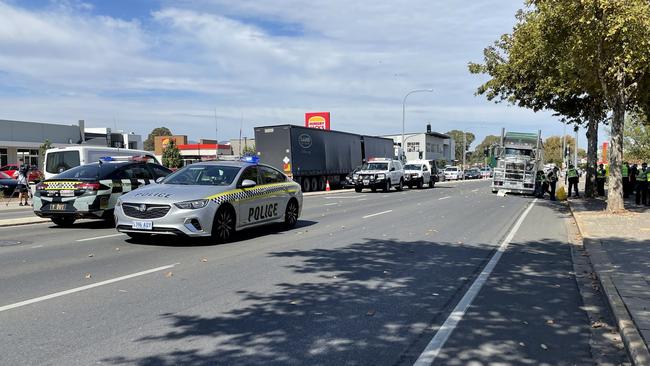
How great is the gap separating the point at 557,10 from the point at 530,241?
6.71 metres

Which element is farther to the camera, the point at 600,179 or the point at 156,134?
the point at 156,134

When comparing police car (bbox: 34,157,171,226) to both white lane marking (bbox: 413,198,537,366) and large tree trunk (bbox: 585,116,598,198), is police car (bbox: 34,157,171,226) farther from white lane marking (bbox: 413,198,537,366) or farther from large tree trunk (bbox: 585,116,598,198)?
large tree trunk (bbox: 585,116,598,198)

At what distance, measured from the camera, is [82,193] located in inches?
471

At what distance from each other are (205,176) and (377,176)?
845 inches

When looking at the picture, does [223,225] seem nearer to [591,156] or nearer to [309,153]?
[591,156]

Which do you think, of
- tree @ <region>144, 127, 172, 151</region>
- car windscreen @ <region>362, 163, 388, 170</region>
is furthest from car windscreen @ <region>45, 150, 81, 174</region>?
tree @ <region>144, 127, 172, 151</region>

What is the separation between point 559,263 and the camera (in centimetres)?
916

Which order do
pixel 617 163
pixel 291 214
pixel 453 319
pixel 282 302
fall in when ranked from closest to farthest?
pixel 453 319, pixel 282 302, pixel 291 214, pixel 617 163

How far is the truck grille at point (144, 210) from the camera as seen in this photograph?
945cm

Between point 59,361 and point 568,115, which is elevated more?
point 568,115

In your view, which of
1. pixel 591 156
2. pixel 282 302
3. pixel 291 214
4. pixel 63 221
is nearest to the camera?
pixel 282 302

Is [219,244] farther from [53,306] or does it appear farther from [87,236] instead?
[53,306]

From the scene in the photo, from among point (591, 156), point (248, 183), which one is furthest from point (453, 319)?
point (591, 156)

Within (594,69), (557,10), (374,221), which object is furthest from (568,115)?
(374,221)
